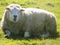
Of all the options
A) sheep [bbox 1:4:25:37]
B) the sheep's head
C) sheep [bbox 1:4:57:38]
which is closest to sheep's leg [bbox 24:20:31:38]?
sheep [bbox 1:4:57:38]

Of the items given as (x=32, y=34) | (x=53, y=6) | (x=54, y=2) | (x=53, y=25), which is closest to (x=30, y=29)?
(x=32, y=34)

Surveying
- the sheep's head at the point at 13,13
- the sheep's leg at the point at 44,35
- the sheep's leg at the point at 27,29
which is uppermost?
the sheep's head at the point at 13,13

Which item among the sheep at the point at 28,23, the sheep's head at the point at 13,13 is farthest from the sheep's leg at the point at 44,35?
the sheep's head at the point at 13,13

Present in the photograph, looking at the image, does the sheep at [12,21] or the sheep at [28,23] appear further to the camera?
the sheep at [28,23]

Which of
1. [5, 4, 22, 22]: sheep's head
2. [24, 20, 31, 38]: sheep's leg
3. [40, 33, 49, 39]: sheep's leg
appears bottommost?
[40, 33, 49, 39]: sheep's leg

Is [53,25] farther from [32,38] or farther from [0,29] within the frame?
[0,29]

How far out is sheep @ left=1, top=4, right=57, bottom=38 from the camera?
12.2m

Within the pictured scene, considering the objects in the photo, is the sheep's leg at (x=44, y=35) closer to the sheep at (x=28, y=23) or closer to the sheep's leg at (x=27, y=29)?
the sheep at (x=28, y=23)

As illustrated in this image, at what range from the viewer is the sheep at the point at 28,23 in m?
12.2

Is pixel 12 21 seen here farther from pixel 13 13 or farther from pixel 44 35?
pixel 44 35

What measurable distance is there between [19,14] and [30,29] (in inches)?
33.0

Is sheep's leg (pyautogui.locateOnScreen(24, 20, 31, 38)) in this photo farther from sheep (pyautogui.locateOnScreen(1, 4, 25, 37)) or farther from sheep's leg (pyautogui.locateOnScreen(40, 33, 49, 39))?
sheep's leg (pyautogui.locateOnScreen(40, 33, 49, 39))

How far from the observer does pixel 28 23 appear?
12.6 metres

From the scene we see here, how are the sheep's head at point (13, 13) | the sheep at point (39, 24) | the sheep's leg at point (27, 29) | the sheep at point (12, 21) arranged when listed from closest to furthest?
the sheep's head at point (13, 13) → the sheep at point (12, 21) → the sheep's leg at point (27, 29) → the sheep at point (39, 24)
